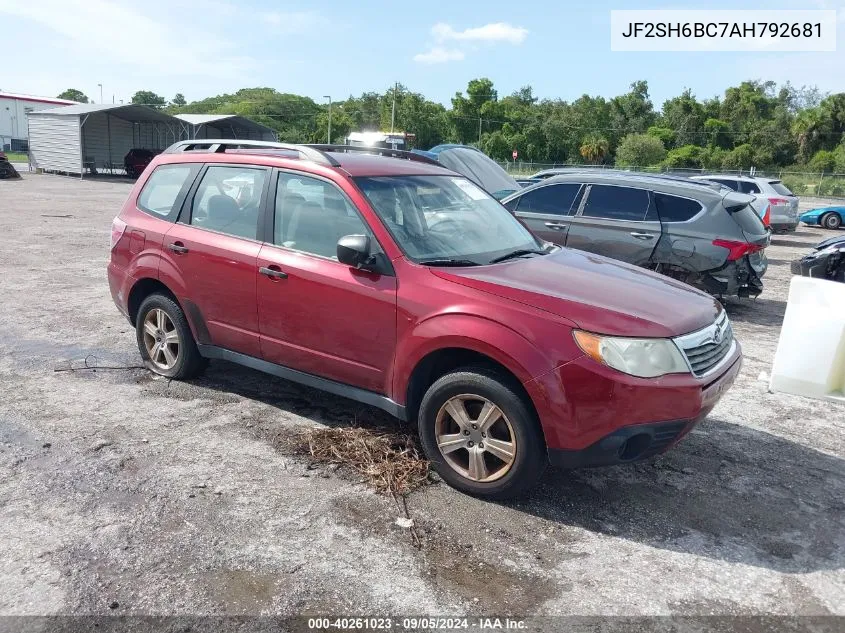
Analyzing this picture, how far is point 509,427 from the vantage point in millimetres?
3725

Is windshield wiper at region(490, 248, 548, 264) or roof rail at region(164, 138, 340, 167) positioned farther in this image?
roof rail at region(164, 138, 340, 167)

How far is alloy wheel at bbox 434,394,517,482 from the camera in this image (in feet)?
12.4

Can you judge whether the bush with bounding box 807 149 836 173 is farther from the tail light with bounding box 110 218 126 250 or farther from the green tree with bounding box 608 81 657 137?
the tail light with bounding box 110 218 126 250

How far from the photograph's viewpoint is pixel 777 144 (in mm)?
58094

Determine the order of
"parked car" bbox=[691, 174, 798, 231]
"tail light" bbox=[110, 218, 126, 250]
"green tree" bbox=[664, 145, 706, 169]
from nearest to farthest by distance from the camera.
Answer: "tail light" bbox=[110, 218, 126, 250]
"parked car" bbox=[691, 174, 798, 231]
"green tree" bbox=[664, 145, 706, 169]

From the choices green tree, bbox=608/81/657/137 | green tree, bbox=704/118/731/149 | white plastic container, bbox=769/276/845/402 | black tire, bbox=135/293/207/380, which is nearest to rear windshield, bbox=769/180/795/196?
white plastic container, bbox=769/276/845/402

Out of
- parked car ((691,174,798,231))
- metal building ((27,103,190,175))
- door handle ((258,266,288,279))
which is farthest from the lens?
metal building ((27,103,190,175))

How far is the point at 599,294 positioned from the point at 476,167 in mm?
10403

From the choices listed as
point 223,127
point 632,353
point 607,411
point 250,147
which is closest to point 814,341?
point 632,353

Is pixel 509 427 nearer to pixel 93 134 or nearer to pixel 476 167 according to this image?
pixel 476 167

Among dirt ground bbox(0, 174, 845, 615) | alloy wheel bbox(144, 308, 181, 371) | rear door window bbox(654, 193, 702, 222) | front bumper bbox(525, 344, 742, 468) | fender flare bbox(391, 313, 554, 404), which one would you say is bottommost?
dirt ground bbox(0, 174, 845, 615)

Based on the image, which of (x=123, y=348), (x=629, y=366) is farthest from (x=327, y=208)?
(x=123, y=348)

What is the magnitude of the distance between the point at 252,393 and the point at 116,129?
40.5 meters

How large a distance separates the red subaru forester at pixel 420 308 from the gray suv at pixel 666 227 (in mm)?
4052
